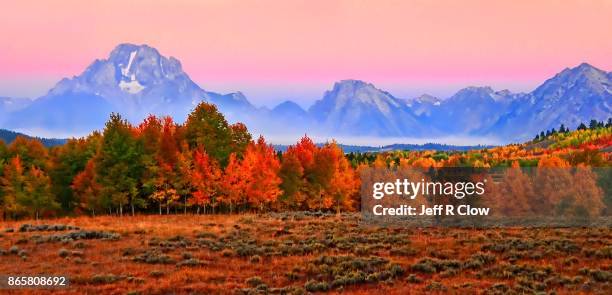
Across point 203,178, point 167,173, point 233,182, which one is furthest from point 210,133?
point 167,173

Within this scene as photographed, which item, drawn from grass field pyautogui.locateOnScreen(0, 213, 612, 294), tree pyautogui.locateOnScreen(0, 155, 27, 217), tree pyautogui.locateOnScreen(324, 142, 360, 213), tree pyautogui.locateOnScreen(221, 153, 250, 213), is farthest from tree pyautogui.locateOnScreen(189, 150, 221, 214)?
grass field pyautogui.locateOnScreen(0, 213, 612, 294)

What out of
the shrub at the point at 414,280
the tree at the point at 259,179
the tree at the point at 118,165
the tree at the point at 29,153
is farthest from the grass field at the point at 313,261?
the tree at the point at 29,153

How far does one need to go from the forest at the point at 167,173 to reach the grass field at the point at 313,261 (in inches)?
877

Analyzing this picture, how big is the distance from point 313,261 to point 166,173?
38.6m

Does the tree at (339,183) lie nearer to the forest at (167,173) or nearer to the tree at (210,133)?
the forest at (167,173)

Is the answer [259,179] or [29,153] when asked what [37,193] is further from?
[259,179]

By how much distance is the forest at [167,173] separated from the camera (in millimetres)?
60625

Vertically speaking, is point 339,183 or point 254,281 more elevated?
point 339,183

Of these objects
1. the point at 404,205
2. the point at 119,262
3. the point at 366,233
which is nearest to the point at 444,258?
the point at 366,233

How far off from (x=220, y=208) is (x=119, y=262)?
1639 inches

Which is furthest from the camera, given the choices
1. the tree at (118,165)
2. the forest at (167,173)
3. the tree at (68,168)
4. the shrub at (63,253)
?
the tree at (68,168)

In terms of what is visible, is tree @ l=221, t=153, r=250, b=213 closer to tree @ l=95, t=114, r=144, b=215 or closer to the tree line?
the tree line

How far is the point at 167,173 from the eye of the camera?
6153 cm

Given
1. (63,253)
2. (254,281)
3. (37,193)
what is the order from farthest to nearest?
A: (37,193) < (63,253) < (254,281)
